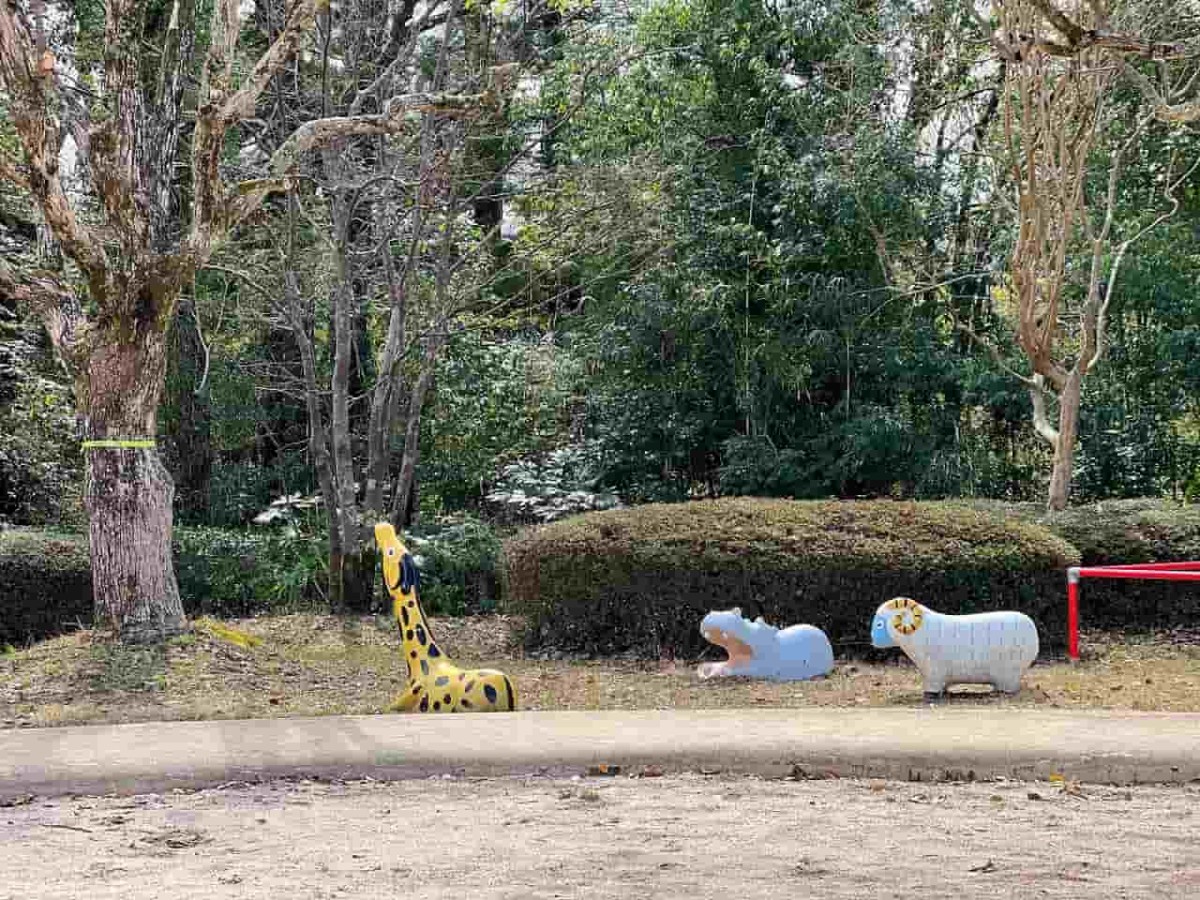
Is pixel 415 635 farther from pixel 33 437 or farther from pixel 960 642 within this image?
pixel 33 437

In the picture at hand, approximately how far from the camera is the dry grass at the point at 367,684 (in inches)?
337

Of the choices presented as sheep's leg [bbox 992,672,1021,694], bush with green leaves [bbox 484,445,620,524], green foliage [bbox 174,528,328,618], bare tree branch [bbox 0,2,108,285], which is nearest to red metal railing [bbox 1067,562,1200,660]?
sheep's leg [bbox 992,672,1021,694]

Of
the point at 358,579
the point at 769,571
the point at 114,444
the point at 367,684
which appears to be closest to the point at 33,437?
the point at 358,579

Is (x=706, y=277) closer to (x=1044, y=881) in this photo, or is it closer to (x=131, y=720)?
(x=131, y=720)

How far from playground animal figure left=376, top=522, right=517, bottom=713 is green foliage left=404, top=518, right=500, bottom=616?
599 centimetres

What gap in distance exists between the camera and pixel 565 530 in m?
11.3

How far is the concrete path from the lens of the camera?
6457mm

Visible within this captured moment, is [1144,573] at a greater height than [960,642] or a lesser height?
greater

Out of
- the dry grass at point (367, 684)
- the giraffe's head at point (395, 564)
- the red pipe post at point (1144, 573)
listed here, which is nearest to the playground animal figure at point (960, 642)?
the dry grass at point (367, 684)

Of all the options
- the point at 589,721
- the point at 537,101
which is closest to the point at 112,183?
the point at 589,721

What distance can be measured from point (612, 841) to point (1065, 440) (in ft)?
29.6

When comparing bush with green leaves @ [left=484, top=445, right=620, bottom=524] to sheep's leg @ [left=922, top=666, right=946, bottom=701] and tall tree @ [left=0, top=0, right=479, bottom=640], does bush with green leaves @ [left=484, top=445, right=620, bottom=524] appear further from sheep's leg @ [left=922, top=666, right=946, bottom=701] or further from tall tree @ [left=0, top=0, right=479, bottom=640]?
sheep's leg @ [left=922, top=666, right=946, bottom=701]

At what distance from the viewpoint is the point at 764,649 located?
965 cm

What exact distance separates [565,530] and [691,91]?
7380mm
